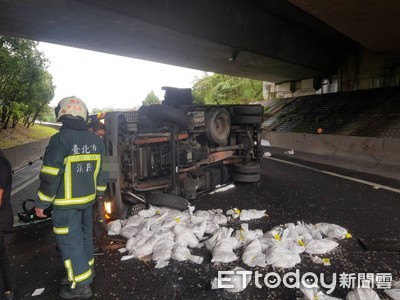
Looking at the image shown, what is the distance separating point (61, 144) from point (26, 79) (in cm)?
1386

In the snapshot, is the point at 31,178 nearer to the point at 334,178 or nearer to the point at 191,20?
the point at 191,20

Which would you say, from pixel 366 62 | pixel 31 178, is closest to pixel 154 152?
pixel 31 178

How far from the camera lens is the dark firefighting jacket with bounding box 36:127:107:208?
2363 millimetres

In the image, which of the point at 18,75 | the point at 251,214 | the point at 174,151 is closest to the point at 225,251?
the point at 251,214

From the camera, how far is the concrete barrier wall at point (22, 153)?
8.78 meters

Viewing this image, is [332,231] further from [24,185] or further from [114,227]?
[24,185]

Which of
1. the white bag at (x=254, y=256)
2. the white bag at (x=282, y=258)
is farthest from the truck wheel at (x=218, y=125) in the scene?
the white bag at (x=282, y=258)

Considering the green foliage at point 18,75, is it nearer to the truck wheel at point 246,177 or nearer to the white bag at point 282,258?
the truck wheel at point 246,177

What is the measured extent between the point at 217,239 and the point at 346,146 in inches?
317

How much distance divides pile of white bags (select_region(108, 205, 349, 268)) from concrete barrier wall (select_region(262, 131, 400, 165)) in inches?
239

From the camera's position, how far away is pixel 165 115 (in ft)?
14.1

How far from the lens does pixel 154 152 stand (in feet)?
14.1

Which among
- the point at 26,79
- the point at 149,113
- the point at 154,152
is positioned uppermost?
the point at 26,79

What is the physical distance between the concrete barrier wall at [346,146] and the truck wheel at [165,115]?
6766 millimetres
